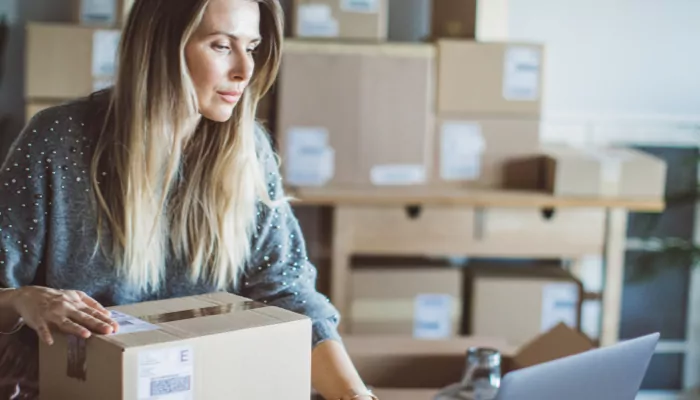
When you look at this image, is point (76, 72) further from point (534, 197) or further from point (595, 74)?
point (595, 74)

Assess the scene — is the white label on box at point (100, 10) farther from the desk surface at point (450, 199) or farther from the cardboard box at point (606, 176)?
the cardboard box at point (606, 176)

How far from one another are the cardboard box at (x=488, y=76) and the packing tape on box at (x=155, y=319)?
1819 millimetres

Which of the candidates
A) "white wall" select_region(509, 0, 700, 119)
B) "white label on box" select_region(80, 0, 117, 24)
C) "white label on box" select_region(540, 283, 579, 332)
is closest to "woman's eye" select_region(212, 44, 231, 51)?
"white label on box" select_region(80, 0, 117, 24)

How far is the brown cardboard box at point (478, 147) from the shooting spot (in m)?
3.08

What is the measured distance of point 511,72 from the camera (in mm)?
3055

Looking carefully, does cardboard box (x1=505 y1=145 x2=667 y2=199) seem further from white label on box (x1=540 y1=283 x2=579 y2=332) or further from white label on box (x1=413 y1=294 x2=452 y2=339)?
white label on box (x1=413 y1=294 x2=452 y2=339)

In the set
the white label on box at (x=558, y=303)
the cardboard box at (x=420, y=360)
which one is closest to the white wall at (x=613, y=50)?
the white label on box at (x=558, y=303)

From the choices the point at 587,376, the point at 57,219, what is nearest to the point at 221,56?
the point at 57,219

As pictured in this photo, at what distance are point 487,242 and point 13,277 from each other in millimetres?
1760

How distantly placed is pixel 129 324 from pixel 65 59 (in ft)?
6.34

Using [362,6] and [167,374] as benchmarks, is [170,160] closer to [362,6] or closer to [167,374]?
[167,374]

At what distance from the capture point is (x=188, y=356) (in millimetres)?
1134

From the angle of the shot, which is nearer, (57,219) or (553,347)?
(57,219)

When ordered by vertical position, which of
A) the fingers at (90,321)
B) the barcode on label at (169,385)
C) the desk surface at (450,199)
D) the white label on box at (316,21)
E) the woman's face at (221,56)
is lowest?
the desk surface at (450,199)
